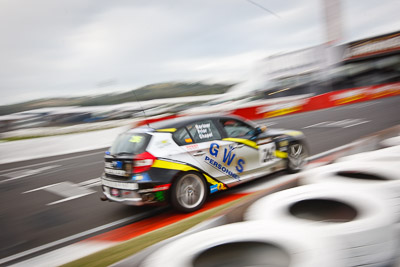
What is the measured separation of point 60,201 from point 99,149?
8357 millimetres

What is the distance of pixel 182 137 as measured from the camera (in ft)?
16.8

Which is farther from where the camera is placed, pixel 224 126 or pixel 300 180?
pixel 224 126

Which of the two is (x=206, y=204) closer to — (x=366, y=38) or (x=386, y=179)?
(x=386, y=179)

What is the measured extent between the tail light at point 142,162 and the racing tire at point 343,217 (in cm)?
219

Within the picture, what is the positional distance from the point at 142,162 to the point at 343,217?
118 inches

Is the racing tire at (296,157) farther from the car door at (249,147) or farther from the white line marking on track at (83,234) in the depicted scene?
the white line marking on track at (83,234)

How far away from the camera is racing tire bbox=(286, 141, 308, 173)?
252 inches

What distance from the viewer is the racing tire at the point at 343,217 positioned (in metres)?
1.78

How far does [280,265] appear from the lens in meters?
1.78

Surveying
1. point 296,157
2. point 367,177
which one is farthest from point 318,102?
point 367,177

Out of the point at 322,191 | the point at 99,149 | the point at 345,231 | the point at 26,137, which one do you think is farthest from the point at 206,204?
the point at 26,137

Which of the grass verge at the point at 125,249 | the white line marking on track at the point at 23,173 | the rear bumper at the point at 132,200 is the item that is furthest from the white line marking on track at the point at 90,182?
the grass verge at the point at 125,249

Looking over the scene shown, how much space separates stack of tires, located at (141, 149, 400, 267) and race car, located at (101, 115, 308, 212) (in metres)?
2.24

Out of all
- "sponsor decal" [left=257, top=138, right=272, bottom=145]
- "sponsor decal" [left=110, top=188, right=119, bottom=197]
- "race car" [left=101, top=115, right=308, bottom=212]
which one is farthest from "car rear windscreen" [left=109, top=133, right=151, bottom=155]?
"sponsor decal" [left=257, top=138, right=272, bottom=145]
